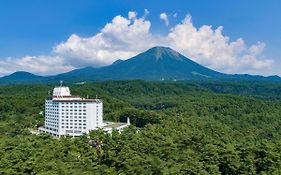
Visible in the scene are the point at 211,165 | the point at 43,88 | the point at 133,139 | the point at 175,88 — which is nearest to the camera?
the point at 211,165

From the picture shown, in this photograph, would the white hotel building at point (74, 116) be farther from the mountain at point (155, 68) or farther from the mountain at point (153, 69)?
the mountain at point (155, 68)

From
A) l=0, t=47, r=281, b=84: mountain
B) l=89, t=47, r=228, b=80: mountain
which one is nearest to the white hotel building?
l=0, t=47, r=281, b=84: mountain

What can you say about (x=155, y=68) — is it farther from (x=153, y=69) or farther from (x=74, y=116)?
(x=74, y=116)

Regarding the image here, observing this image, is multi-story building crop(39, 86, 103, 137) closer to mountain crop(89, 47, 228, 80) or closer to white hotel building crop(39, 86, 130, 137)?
white hotel building crop(39, 86, 130, 137)

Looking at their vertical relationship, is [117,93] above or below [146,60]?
below

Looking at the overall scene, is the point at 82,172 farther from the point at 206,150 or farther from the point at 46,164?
the point at 206,150

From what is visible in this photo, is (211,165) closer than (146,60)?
Yes

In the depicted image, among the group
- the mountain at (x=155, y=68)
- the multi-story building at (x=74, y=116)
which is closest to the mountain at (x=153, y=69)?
the mountain at (x=155, y=68)

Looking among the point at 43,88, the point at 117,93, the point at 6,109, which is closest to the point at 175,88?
the point at 117,93
